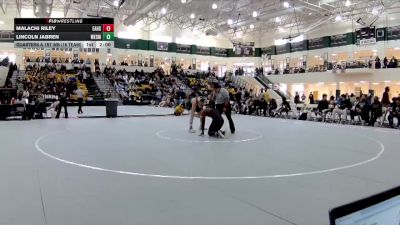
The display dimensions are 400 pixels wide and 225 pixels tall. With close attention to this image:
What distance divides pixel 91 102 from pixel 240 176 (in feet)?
90.0

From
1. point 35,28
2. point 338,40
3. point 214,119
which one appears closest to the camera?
point 214,119

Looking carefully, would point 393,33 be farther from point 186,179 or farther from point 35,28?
point 186,179

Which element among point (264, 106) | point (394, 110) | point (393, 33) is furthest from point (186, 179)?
point (393, 33)

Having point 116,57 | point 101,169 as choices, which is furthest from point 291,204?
point 116,57

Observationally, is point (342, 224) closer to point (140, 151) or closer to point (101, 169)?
point (101, 169)

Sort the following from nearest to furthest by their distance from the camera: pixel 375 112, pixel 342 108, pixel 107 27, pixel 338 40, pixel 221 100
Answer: pixel 221 100 < pixel 107 27 < pixel 375 112 < pixel 342 108 < pixel 338 40

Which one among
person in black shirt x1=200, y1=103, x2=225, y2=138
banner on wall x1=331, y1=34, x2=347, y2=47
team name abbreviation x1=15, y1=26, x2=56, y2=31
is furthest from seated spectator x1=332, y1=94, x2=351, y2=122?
banner on wall x1=331, y1=34, x2=347, y2=47

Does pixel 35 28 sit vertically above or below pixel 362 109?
above

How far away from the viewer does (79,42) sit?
1366cm

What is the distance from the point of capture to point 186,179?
5809mm

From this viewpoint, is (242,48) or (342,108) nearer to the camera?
(342,108)
